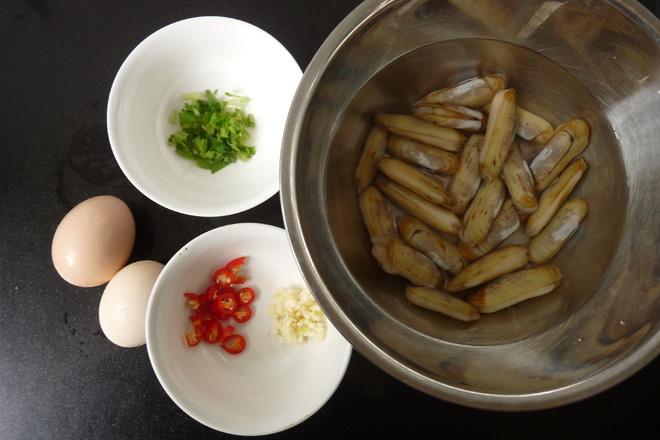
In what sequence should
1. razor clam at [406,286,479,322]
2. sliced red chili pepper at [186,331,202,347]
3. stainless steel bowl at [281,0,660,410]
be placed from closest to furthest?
1. stainless steel bowl at [281,0,660,410]
2. razor clam at [406,286,479,322]
3. sliced red chili pepper at [186,331,202,347]

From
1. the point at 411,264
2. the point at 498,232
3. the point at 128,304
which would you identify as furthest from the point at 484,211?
the point at 128,304

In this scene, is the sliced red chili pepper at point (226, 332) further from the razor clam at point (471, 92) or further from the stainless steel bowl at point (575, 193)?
the razor clam at point (471, 92)

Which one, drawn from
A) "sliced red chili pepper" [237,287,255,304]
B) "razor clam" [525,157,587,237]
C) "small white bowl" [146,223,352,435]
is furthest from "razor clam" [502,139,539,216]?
"sliced red chili pepper" [237,287,255,304]

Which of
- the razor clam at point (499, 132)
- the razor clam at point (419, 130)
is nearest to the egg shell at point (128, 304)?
the razor clam at point (419, 130)

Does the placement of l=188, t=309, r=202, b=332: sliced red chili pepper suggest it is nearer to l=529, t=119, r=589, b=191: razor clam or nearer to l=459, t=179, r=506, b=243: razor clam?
l=459, t=179, r=506, b=243: razor clam

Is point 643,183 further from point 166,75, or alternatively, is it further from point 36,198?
point 36,198

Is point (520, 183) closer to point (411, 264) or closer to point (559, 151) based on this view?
point (559, 151)
